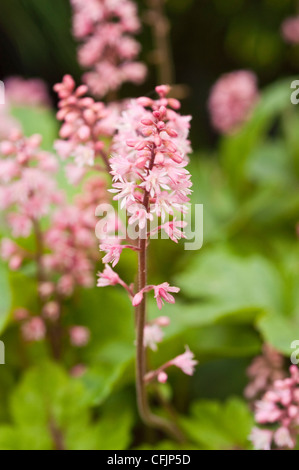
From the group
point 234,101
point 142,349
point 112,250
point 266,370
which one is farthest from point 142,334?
point 234,101

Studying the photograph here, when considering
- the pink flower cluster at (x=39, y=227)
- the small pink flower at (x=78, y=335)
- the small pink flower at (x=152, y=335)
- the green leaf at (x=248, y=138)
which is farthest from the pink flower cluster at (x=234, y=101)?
the small pink flower at (x=152, y=335)

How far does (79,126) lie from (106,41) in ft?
1.26

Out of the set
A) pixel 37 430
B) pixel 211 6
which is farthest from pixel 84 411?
pixel 211 6

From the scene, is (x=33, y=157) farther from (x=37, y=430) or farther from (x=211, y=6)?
(x=211, y=6)

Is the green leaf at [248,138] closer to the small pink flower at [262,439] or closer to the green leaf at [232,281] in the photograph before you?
the green leaf at [232,281]

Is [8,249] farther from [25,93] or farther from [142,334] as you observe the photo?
[25,93]

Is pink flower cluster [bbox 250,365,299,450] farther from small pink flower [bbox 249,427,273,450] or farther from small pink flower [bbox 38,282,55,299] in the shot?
small pink flower [bbox 38,282,55,299]

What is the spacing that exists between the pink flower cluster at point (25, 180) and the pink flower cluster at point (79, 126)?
134 millimetres

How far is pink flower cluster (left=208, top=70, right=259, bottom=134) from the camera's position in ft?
5.09

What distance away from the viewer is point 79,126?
0.71m

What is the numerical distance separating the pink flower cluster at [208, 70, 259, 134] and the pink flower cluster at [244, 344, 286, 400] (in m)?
0.86
